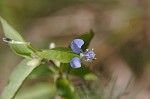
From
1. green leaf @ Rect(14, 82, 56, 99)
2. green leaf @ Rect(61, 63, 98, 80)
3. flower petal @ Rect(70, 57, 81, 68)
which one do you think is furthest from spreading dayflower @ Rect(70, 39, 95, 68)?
green leaf @ Rect(14, 82, 56, 99)

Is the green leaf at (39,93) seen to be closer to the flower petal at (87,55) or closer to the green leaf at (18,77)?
the green leaf at (18,77)

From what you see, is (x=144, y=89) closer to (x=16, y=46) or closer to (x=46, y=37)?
(x=46, y=37)

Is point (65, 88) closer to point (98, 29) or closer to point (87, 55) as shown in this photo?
point (87, 55)

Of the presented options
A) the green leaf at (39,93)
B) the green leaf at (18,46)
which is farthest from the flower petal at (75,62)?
the green leaf at (39,93)

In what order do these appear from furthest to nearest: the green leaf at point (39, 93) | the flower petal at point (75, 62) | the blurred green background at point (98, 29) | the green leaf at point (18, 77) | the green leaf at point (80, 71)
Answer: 1. the blurred green background at point (98, 29)
2. the green leaf at point (39, 93)
3. the green leaf at point (80, 71)
4. the green leaf at point (18, 77)
5. the flower petal at point (75, 62)

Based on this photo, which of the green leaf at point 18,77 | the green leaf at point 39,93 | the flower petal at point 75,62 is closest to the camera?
the flower petal at point 75,62

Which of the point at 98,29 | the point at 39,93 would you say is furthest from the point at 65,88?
the point at 98,29
